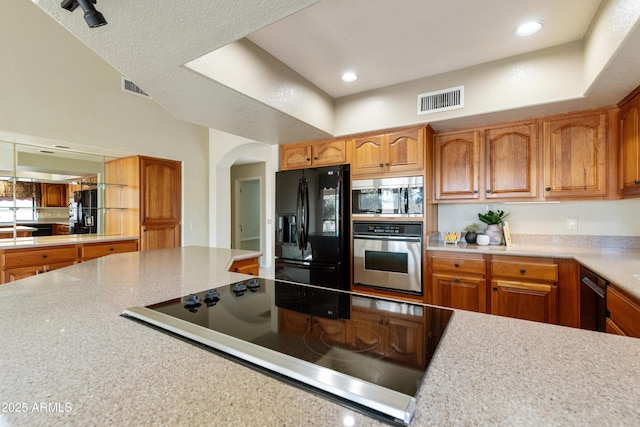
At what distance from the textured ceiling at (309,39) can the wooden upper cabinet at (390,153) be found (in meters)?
0.52

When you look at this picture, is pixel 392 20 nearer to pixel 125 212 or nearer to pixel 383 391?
pixel 383 391

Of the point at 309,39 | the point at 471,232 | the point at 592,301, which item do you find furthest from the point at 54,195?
the point at 592,301

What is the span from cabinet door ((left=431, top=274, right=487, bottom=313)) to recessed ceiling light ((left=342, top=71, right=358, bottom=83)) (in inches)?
77.4

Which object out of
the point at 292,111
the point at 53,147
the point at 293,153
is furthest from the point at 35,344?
the point at 53,147

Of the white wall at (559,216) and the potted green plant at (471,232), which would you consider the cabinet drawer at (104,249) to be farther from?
the potted green plant at (471,232)

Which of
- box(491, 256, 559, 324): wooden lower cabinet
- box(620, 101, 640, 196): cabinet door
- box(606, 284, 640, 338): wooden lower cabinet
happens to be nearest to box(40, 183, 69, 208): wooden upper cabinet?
box(491, 256, 559, 324): wooden lower cabinet

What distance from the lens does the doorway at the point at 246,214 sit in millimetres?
6562

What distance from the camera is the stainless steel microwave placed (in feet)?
8.89

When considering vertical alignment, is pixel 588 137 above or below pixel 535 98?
below

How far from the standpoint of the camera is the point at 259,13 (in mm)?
1253

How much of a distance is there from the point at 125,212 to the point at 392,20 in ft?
13.7

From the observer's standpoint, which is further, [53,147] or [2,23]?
[53,147]

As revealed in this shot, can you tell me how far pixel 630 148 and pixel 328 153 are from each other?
2421 mm

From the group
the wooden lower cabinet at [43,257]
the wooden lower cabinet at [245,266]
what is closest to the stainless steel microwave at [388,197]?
the wooden lower cabinet at [245,266]
